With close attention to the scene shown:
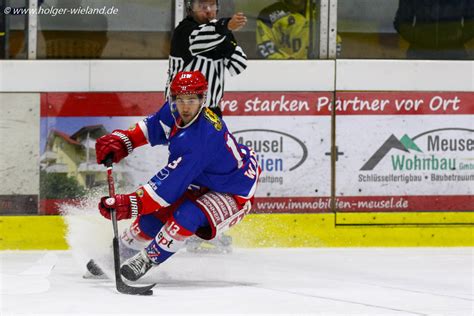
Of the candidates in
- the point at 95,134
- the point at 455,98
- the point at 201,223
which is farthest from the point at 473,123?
the point at 201,223

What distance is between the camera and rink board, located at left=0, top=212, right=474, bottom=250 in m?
6.89

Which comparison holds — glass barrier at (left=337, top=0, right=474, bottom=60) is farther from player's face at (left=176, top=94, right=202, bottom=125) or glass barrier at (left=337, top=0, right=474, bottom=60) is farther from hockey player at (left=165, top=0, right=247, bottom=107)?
player's face at (left=176, top=94, right=202, bottom=125)

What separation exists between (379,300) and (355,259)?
5.61ft

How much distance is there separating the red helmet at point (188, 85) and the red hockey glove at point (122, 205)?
464 millimetres

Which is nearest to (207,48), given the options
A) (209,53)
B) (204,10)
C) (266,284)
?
(209,53)

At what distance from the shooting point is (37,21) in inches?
276

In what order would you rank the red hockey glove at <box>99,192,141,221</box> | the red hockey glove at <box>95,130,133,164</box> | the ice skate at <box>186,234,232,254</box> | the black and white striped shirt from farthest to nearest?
1. the ice skate at <box>186,234,232,254</box>
2. the black and white striped shirt
3. the red hockey glove at <box>95,130,133,164</box>
4. the red hockey glove at <box>99,192,141,221</box>

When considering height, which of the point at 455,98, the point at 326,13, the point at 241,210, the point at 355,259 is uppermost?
the point at 326,13

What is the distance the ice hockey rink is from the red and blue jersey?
413 millimetres

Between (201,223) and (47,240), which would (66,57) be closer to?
(47,240)

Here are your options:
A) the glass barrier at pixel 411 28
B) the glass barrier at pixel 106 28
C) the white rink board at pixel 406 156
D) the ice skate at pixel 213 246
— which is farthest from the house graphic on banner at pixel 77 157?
the glass barrier at pixel 411 28

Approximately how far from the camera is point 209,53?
6.54 metres

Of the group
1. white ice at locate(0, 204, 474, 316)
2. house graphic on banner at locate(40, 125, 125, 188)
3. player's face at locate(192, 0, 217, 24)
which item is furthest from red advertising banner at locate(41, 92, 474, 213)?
player's face at locate(192, 0, 217, 24)

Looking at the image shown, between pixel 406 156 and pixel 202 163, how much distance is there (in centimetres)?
249
